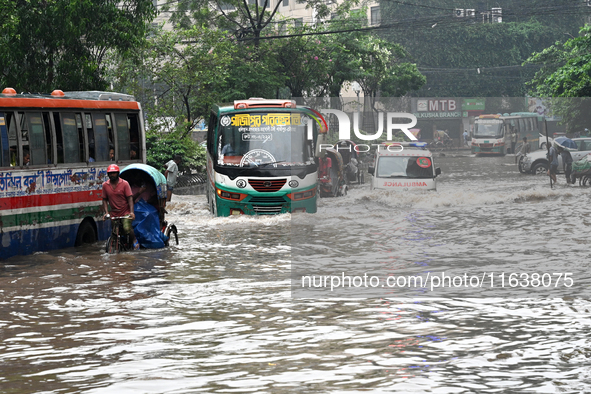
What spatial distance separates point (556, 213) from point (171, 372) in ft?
54.0

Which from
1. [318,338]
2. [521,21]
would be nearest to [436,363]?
[318,338]

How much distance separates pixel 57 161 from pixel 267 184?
20.0ft

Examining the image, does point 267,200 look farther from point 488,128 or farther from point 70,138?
point 488,128

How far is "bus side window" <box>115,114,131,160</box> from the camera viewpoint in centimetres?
1686

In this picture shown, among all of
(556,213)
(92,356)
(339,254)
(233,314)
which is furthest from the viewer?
(556,213)

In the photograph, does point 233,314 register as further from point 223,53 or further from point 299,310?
point 223,53

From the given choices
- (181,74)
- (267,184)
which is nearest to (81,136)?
(267,184)

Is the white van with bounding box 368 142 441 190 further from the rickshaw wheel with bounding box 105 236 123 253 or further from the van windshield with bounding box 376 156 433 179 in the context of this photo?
the rickshaw wheel with bounding box 105 236 123 253

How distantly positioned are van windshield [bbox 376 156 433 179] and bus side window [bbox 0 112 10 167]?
13765 millimetres

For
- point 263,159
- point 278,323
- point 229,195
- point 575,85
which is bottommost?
point 278,323

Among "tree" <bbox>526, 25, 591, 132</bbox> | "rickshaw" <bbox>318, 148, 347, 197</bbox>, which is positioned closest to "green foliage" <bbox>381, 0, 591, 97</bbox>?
"tree" <bbox>526, 25, 591, 132</bbox>

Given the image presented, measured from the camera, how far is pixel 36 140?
14.5 m

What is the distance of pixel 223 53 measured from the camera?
3183 centimetres

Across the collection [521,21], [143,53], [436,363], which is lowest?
[436,363]
